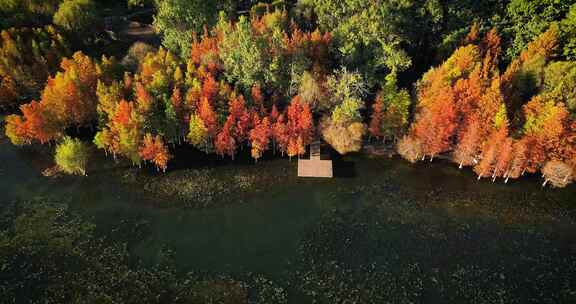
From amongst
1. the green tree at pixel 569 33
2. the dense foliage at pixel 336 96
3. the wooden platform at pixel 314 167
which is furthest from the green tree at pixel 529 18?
the wooden platform at pixel 314 167

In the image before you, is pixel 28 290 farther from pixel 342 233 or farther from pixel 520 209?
pixel 520 209

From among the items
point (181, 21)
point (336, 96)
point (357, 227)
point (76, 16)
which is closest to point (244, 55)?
point (336, 96)

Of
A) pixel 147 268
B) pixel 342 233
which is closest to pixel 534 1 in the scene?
pixel 342 233

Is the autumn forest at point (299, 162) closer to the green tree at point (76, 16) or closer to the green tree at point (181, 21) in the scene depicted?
the green tree at point (181, 21)

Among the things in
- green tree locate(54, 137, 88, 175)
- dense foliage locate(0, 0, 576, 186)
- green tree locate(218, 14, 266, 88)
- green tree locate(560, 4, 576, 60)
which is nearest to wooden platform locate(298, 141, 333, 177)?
dense foliage locate(0, 0, 576, 186)

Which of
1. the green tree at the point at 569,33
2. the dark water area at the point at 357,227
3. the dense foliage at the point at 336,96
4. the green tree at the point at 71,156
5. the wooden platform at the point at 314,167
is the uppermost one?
the green tree at the point at 569,33

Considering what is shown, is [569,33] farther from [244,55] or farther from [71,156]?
[71,156]

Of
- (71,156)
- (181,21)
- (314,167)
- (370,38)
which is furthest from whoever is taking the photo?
(181,21)

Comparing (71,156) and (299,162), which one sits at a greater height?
(71,156)
